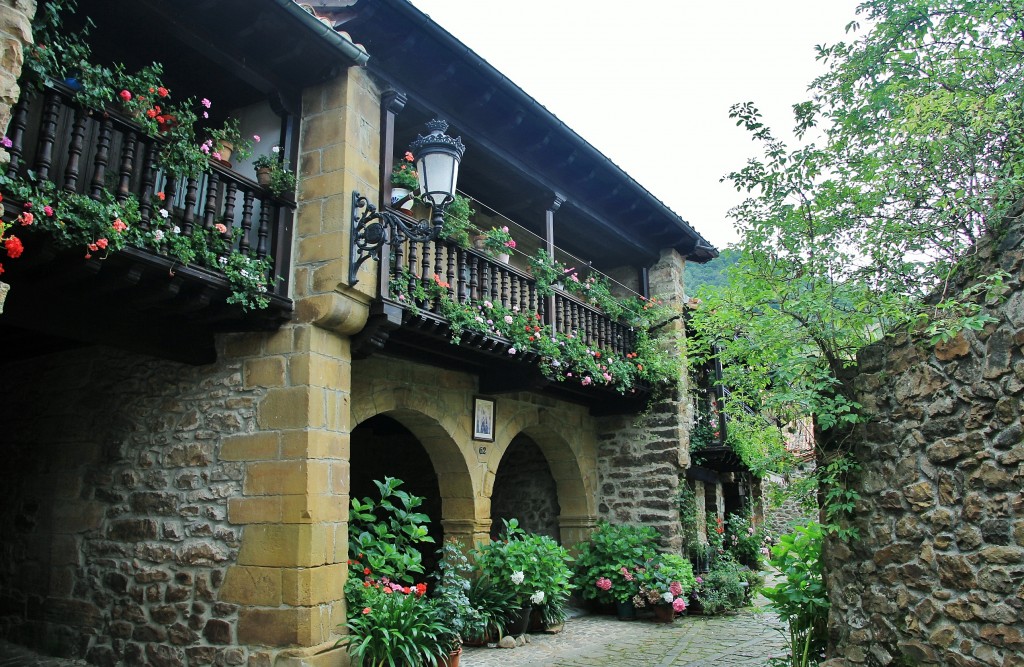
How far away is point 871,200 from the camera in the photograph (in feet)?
16.4

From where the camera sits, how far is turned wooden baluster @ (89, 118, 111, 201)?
420cm

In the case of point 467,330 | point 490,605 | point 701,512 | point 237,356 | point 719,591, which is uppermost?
point 467,330

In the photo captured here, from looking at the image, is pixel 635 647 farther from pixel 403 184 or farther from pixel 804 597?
pixel 403 184

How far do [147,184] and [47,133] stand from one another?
61 centimetres

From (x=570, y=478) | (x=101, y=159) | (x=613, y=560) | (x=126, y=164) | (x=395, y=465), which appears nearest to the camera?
(x=101, y=159)

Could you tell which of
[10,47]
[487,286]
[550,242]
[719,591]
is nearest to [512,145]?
[550,242]

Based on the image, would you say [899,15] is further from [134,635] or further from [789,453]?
[134,635]

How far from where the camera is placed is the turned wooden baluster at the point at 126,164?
4.34 m

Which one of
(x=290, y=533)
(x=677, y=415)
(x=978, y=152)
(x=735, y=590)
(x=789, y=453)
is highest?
(x=978, y=152)

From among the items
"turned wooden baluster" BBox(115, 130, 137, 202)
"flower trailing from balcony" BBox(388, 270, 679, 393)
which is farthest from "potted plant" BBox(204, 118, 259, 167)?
"flower trailing from balcony" BBox(388, 270, 679, 393)

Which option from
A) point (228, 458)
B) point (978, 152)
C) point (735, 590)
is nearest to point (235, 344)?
point (228, 458)

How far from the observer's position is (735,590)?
374 inches

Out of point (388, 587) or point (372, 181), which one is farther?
point (372, 181)

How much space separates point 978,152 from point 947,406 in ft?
5.72
